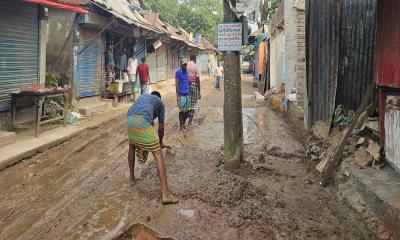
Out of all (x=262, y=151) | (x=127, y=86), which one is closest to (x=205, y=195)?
(x=262, y=151)

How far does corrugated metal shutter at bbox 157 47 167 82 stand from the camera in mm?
26312

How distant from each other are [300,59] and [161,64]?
16.3 m

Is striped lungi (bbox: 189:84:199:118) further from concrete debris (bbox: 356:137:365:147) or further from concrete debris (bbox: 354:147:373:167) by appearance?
concrete debris (bbox: 354:147:373:167)

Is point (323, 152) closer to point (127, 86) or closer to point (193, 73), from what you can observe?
point (193, 73)

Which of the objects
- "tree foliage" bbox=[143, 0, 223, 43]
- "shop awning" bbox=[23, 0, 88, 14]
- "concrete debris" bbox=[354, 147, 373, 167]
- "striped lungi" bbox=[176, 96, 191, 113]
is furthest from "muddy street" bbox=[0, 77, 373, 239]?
"tree foliage" bbox=[143, 0, 223, 43]

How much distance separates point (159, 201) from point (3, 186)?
2562 millimetres

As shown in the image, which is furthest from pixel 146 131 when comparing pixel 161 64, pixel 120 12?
pixel 161 64

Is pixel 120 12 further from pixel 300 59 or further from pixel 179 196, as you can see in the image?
pixel 179 196

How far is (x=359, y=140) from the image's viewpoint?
6.07 m

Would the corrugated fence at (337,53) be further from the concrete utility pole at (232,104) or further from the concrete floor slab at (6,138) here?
the concrete floor slab at (6,138)

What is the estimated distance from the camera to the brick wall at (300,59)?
11688mm

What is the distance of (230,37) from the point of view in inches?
263

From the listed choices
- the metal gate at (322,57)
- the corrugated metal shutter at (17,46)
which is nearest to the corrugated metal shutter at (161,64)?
the corrugated metal shutter at (17,46)

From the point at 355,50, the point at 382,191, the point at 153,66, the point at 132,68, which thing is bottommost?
the point at 382,191
